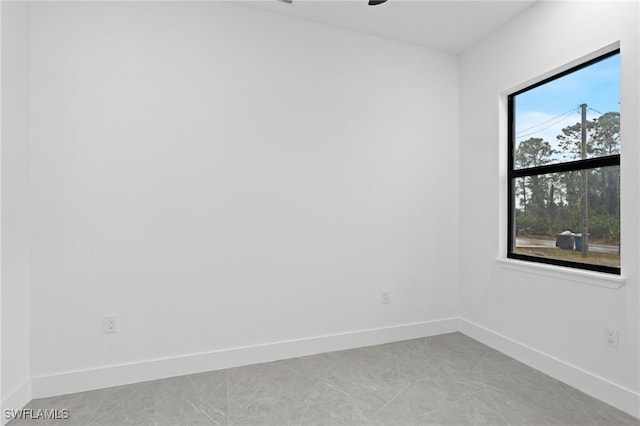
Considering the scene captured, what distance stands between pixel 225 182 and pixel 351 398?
1.72 m

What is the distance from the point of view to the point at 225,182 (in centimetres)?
254

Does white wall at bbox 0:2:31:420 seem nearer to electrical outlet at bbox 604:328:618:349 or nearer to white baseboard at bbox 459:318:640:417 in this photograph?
white baseboard at bbox 459:318:640:417

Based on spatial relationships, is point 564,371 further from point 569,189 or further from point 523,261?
point 569,189

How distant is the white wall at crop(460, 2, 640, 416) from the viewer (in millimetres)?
1977

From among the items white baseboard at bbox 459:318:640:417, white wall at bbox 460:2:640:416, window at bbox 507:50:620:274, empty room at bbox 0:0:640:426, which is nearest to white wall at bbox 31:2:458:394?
empty room at bbox 0:0:640:426

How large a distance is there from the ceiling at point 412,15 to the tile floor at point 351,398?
277 cm

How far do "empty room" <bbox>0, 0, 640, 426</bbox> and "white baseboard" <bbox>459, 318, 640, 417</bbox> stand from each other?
1cm

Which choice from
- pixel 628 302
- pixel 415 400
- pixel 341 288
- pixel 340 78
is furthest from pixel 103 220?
pixel 628 302

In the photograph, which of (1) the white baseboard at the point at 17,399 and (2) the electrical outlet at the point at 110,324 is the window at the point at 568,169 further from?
(1) the white baseboard at the point at 17,399

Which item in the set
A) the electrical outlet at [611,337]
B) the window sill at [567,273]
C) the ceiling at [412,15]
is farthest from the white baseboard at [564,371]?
the ceiling at [412,15]

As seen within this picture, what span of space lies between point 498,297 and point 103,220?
3151 millimetres

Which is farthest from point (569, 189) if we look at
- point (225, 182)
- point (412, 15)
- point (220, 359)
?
point (220, 359)

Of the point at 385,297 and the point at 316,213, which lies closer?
the point at 316,213

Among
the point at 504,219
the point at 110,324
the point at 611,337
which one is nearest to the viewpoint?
the point at 611,337
